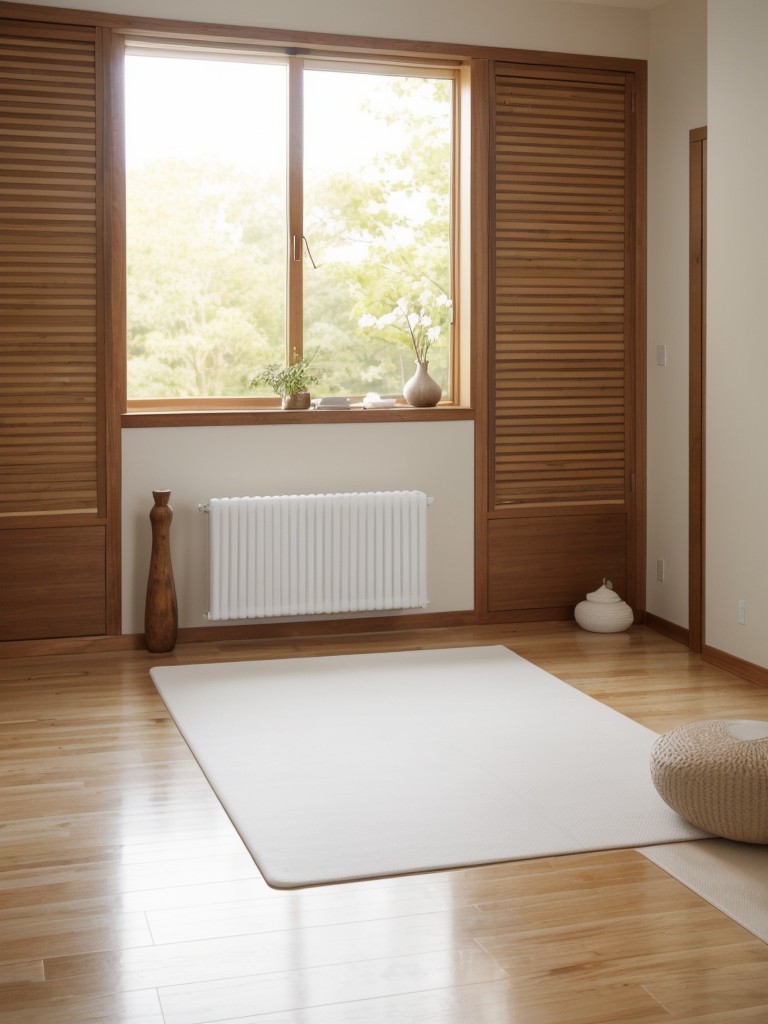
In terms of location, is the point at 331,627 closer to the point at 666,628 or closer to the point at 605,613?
the point at 605,613

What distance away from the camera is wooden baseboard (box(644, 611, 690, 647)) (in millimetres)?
5396

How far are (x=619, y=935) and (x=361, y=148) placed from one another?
12.7 feet

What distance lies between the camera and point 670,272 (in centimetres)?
547

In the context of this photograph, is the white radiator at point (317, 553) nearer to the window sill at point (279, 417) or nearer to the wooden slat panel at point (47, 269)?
the window sill at point (279, 417)

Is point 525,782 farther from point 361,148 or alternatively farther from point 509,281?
point 361,148

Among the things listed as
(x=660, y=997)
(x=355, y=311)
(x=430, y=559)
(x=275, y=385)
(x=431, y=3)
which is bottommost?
(x=660, y=997)

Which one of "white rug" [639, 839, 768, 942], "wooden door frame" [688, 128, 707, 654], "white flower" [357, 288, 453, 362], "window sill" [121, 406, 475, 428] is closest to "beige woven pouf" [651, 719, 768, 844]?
"white rug" [639, 839, 768, 942]

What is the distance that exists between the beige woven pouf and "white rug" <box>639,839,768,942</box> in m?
0.04

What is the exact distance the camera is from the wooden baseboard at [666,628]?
17.7ft

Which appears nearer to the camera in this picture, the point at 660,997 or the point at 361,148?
the point at 660,997

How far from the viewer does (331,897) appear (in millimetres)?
2752

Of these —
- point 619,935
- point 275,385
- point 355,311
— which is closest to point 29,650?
point 275,385

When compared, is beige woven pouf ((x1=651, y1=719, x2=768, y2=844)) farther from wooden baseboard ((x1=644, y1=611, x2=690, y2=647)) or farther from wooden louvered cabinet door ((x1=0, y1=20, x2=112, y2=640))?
wooden louvered cabinet door ((x1=0, y1=20, x2=112, y2=640))

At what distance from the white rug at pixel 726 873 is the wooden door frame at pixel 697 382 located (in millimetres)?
2201
